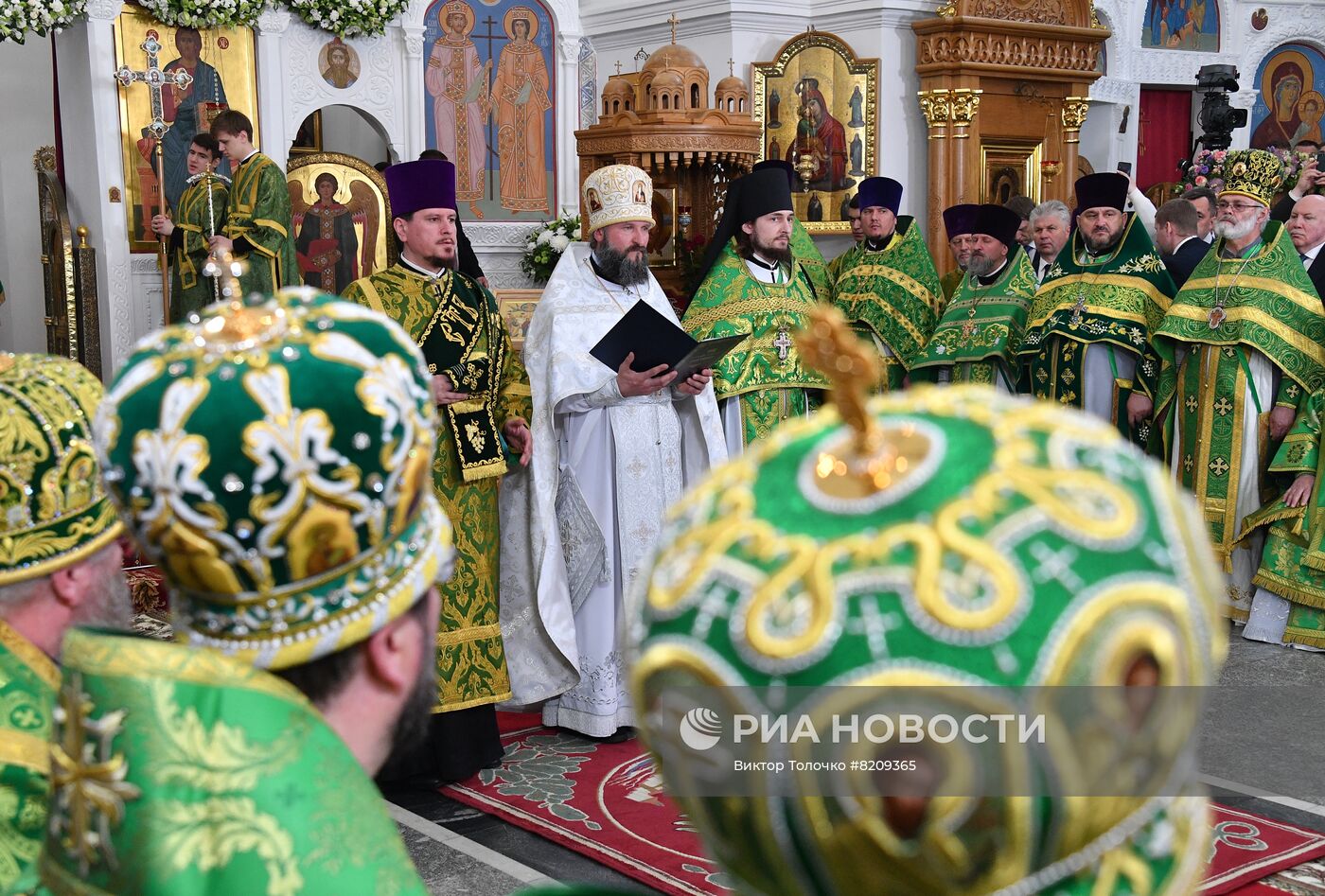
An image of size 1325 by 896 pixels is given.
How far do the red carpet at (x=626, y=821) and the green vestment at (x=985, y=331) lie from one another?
11.0ft

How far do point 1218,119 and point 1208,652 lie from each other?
10667 millimetres

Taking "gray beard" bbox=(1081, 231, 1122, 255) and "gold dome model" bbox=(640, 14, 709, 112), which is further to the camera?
"gold dome model" bbox=(640, 14, 709, 112)

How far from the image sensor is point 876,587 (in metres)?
0.69

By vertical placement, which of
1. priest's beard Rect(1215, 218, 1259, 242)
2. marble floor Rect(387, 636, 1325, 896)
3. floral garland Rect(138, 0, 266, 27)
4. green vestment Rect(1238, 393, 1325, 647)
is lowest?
marble floor Rect(387, 636, 1325, 896)

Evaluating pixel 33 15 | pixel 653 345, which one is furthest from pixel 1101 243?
pixel 33 15

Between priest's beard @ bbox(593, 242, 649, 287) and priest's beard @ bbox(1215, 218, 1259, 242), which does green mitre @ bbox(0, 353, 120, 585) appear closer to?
priest's beard @ bbox(593, 242, 649, 287)

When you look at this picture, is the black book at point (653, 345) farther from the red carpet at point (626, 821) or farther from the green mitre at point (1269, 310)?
the green mitre at point (1269, 310)

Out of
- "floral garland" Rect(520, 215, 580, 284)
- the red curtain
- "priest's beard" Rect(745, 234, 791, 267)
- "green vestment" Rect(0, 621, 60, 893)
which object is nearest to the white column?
"floral garland" Rect(520, 215, 580, 284)

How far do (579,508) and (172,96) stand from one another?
22.0ft

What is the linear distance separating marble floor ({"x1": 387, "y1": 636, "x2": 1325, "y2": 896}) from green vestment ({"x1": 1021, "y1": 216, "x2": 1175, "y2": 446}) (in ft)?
5.41

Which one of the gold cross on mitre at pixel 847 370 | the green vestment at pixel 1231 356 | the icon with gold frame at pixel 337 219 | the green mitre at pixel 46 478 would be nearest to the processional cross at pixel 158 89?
the icon with gold frame at pixel 337 219

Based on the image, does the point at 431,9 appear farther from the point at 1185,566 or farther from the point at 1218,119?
the point at 1185,566

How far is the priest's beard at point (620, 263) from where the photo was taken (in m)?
5.13

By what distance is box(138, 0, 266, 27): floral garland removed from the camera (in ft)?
32.6
